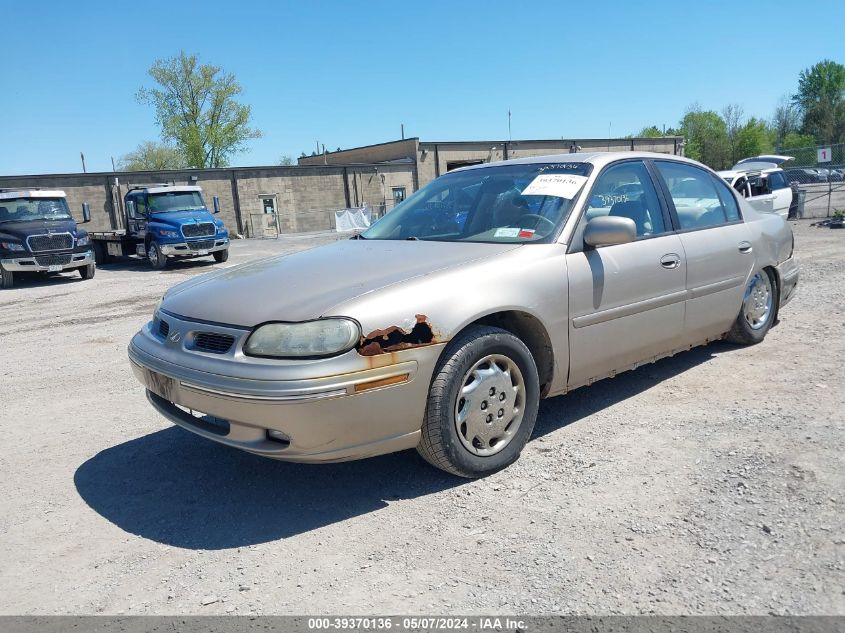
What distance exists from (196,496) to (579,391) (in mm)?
2735

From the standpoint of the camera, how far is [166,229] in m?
18.0

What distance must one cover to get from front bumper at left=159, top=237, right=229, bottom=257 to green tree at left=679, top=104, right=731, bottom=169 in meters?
43.6

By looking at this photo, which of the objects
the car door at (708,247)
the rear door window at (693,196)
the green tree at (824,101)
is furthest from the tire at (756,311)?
the green tree at (824,101)

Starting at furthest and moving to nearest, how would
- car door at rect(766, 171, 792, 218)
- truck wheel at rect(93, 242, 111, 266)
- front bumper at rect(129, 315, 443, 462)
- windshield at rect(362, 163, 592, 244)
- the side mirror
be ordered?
truck wheel at rect(93, 242, 111, 266), car door at rect(766, 171, 792, 218), windshield at rect(362, 163, 592, 244), the side mirror, front bumper at rect(129, 315, 443, 462)

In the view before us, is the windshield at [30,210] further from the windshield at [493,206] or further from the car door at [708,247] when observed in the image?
the car door at [708,247]

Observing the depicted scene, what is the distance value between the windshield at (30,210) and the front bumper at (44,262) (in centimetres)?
125

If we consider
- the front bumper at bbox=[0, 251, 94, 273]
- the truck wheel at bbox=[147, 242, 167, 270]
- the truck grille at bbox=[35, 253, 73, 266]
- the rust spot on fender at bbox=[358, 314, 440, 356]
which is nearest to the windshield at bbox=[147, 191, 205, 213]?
the truck wheel at bbox=[147, 242, 167, 270]

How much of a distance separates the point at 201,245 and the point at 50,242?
4.11m

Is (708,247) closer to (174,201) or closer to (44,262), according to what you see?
(44,262)

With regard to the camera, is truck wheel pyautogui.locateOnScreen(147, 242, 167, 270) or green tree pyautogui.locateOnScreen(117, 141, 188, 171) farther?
green tree pyautogui.locateOnScreen(117, 141, 188, 171)

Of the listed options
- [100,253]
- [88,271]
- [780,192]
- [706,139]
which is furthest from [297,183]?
[706,139]

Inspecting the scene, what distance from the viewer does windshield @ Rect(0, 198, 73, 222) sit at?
51.0ft

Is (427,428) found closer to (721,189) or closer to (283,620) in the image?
(283,620)

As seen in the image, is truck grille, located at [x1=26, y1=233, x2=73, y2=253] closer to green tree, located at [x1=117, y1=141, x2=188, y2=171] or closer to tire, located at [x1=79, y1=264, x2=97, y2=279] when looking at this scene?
tire, located at [x1=79, y1=264, x2=97, y2=279]
